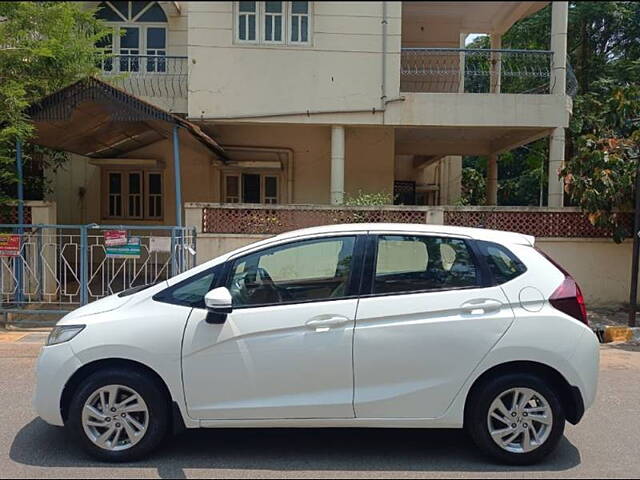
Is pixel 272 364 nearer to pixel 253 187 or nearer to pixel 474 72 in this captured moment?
pixel 474 72

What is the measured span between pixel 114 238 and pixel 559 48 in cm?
913

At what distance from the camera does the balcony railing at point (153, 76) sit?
12.4 meters

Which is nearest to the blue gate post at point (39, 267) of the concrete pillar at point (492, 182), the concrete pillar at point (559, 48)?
the concrete pillar at point (559, 48)

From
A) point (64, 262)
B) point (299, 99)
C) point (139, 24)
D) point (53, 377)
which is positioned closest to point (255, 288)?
point (53, 377)

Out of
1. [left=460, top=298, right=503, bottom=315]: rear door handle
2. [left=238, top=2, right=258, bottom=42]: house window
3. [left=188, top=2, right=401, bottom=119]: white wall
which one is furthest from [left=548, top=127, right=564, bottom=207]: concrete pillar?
[left=460, top=298, right=503, bottom=315]: rear door handle

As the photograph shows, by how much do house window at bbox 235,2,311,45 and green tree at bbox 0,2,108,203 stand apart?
2772 millimetres

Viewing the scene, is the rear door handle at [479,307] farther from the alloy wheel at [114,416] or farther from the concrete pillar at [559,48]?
the concrete pillar at [559,48]

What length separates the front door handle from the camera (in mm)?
3770

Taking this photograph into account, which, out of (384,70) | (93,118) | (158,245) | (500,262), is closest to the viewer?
(500,262)

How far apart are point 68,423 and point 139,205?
1076 centimetres

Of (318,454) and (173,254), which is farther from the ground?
(173,254)

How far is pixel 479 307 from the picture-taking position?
384 centimetres

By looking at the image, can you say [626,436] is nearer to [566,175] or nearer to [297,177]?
[566,175]

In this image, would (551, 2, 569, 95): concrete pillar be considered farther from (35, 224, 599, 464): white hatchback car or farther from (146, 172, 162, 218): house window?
(146, 172, 162, 218): house window
